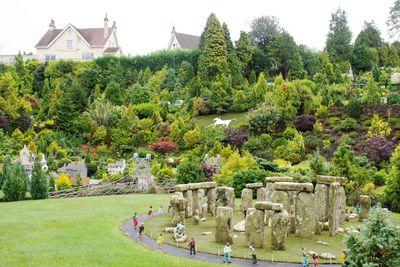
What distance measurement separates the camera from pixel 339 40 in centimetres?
7500

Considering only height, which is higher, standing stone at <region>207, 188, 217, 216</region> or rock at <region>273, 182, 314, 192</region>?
rock at <region>273, 182, 314, 192</region>

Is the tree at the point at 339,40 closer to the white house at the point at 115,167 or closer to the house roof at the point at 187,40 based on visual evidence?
the house roof at the point at 187,40

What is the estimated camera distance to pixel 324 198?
27062mm

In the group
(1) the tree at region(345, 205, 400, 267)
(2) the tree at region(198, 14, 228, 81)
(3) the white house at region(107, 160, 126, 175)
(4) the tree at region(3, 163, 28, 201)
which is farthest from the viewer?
(2) the tree at region(198, 14, 228, 81)

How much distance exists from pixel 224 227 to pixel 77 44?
61413 millimetres

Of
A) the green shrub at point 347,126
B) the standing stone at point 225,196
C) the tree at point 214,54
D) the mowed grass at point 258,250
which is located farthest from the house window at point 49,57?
the mowed grass at point 258,250

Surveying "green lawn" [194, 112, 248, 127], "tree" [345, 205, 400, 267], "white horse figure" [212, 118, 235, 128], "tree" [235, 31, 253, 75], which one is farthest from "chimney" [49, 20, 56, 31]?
"tree" [345, 205, 400, 267]

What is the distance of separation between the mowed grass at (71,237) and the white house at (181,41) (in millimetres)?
54474

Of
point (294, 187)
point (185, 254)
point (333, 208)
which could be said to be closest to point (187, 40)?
point (294, 187)

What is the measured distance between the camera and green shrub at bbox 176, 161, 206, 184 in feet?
131

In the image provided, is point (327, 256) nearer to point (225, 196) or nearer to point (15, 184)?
point (225, 196)

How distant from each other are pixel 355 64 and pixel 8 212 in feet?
197

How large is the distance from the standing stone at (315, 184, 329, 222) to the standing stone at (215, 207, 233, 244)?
5.74 metres

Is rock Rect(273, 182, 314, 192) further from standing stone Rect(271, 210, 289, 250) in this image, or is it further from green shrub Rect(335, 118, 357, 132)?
green shrub Rect(335, 118, 357, 132)
